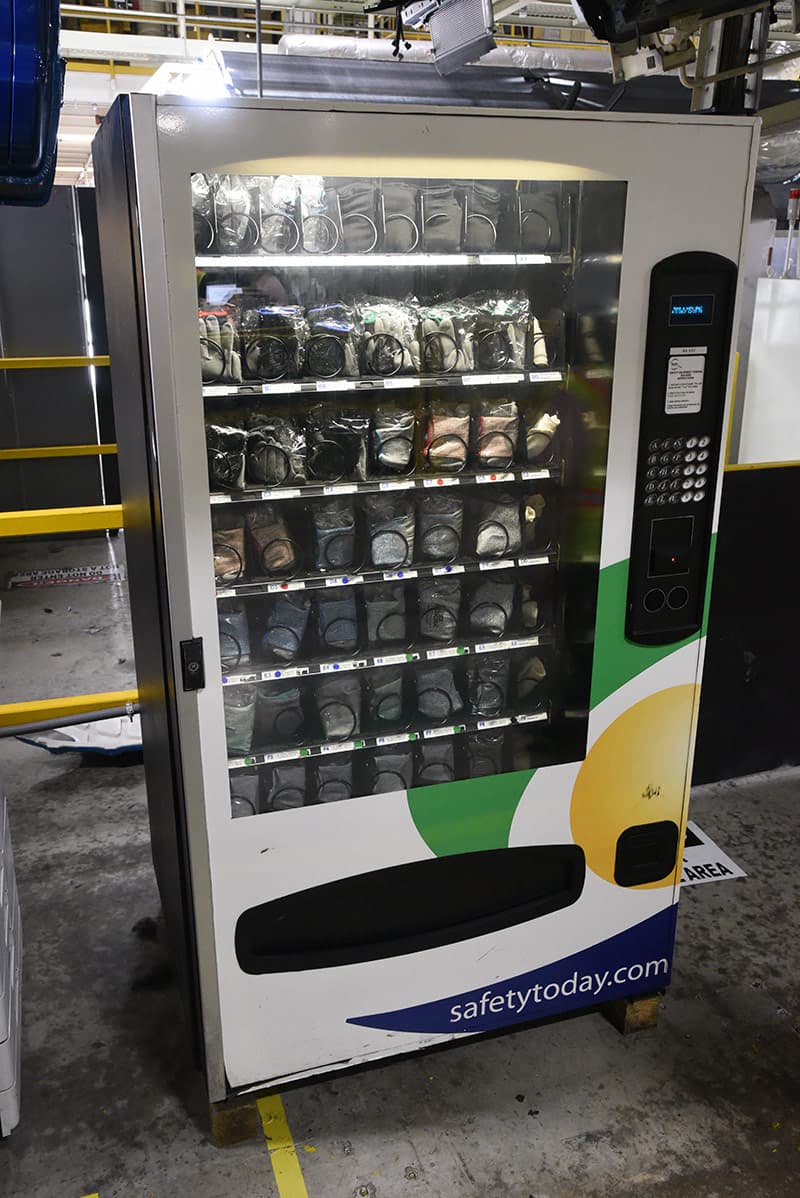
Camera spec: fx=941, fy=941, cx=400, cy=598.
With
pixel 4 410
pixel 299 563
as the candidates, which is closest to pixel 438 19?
pixel 299 563

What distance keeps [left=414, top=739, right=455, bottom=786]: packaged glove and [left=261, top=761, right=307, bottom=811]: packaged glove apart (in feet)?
0.99

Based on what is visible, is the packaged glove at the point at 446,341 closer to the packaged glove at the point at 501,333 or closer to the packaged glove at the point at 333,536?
the packaged glove at the point at 501,333

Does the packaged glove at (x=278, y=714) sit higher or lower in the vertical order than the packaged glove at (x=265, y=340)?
lower

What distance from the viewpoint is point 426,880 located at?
2.38 meters

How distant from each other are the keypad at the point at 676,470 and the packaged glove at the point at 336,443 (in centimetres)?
69

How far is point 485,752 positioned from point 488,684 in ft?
0.62

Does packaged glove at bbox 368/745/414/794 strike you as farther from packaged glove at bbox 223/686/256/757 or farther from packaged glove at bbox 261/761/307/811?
packaged glove at bbox 223/686/256/757

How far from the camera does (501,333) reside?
7.75 ft

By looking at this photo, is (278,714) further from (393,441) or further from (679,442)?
(679,442)

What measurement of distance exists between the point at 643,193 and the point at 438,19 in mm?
1990

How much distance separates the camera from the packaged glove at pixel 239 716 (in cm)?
235

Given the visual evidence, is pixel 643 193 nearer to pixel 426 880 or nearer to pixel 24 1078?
pixel 426 880

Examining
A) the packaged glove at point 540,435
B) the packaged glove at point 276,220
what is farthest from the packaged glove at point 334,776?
the packaged glove at point 276,220

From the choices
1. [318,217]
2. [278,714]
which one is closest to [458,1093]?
[278,714]
